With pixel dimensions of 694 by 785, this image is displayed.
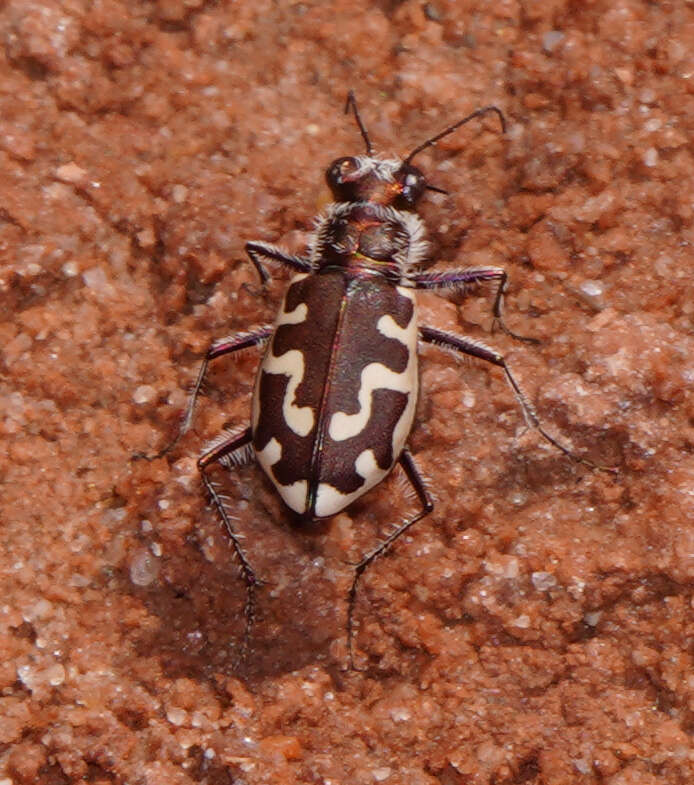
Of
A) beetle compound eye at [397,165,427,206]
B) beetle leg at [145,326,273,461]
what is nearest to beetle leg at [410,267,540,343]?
beetle compound eye at [397,165,427,206]

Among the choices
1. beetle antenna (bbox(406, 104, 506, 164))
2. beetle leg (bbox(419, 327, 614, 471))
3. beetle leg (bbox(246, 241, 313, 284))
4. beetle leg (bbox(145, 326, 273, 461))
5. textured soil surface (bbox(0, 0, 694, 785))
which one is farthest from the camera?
beetle antenna (bbox(406, 104, 506, 164))

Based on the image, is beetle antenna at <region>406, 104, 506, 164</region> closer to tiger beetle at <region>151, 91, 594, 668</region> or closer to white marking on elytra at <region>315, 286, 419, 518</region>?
tiger beetle at <region>151, 91, 594, 668</region>

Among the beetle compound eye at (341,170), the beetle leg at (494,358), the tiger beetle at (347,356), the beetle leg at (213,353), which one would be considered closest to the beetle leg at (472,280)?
the tiger beetle at (347,356)

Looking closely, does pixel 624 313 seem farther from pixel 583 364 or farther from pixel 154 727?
pixel 154 727

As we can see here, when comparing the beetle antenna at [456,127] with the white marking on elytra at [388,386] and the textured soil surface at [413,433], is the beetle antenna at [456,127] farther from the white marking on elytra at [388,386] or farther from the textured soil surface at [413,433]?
the white marking on elytra at [388,386]

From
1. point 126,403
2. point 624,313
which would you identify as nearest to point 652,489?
point 624,313

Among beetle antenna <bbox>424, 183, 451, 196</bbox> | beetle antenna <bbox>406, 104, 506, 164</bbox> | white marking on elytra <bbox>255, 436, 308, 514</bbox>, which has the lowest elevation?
white marking on elytra <bbox>255, 436, 308, 514</bbox>
